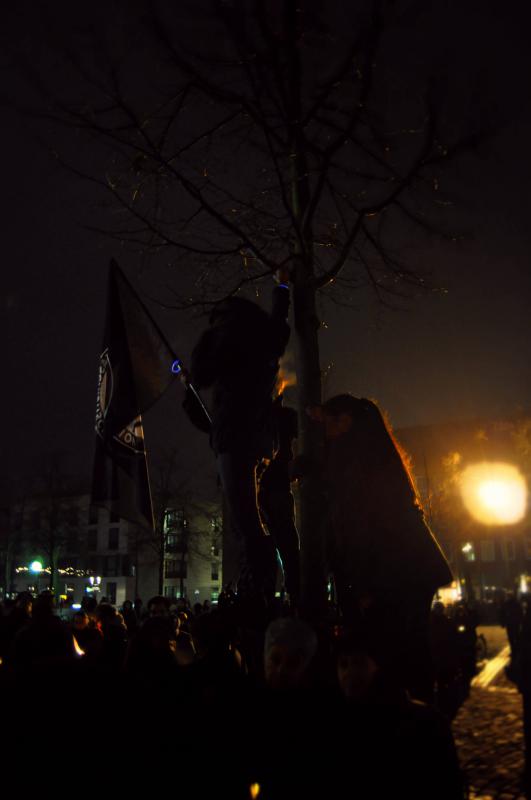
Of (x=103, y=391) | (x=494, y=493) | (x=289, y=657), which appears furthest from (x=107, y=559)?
(x=289, y=657)

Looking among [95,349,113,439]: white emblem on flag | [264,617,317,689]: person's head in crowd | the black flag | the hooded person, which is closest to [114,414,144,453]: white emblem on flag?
the black flag

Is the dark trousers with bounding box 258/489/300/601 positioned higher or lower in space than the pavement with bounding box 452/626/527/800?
higher

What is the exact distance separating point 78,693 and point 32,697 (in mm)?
166

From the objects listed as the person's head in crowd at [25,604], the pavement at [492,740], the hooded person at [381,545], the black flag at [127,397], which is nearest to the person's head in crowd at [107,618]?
the person's head in crowd at [25,604]

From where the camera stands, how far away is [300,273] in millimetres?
6988

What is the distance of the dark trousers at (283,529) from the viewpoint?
6.17 meters

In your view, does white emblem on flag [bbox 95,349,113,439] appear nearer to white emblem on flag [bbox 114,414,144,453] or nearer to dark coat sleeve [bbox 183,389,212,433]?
white emblem on flag [bbox 114,414,144,453]

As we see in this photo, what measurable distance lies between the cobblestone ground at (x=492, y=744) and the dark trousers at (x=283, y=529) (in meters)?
2.24

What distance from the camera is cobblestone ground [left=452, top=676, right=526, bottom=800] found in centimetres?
516

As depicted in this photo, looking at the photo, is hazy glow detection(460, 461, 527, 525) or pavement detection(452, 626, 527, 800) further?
hazy glow detection(460, 461, 527, 525)

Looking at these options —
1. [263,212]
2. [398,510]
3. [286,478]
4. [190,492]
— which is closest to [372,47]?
[263,212]

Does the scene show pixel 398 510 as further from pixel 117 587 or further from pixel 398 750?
pixel 117 587

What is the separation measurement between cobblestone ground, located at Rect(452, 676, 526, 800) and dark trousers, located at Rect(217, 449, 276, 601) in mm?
2346

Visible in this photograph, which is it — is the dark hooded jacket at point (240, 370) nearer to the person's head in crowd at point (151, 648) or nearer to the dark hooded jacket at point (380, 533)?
the dark hooded jacket at point (380, 533)
